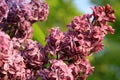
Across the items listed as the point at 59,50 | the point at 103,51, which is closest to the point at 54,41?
the point at 59,50

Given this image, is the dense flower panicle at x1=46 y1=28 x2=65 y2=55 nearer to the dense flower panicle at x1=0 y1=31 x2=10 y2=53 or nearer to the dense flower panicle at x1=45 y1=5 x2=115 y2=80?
the dense flower panicle at x1=45 y1=5 x2=115 y2=80

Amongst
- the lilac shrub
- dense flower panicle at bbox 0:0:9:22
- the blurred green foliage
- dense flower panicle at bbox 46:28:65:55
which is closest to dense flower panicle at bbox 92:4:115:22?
the lilac shrub

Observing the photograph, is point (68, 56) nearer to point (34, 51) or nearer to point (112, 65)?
point (34, 51)

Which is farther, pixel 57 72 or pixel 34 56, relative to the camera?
pixel 34 56

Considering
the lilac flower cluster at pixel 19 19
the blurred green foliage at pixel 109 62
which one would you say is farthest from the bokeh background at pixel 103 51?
the lilac flower cluster at pixel 19 19

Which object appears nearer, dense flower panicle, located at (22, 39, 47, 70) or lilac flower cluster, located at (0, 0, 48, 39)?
dense flower panicle, located at (22, 39, 47, 70)

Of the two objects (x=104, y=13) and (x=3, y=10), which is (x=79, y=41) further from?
(x=3, y=10)

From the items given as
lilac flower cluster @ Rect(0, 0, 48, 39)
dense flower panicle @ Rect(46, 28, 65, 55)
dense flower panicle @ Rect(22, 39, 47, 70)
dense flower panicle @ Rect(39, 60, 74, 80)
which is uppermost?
lilac flower cluster @ Rect(0, 0, 48, 39)
